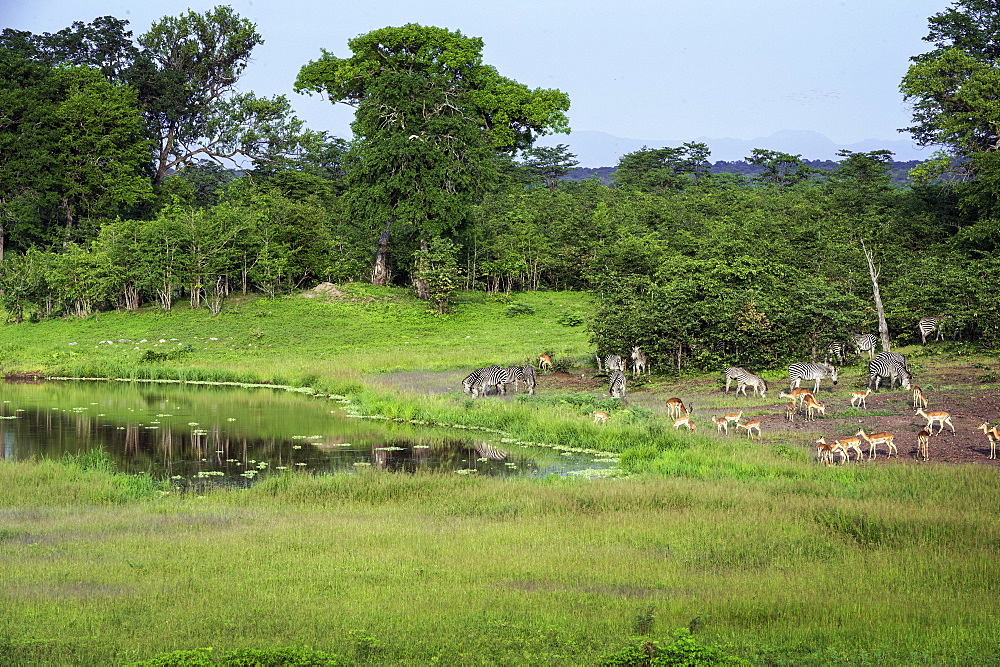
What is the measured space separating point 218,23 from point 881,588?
205ft

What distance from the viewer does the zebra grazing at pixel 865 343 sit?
109 feet

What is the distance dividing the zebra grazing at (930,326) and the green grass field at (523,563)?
54.9ft

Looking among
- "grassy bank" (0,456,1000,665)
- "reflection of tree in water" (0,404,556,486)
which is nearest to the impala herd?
"grassy bank" (0,456,1000,665)

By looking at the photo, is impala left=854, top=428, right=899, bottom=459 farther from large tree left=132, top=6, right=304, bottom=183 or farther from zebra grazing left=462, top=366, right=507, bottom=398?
large tree left=132, top=6, right=304, bottom=183

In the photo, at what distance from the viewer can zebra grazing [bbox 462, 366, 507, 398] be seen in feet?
98.4

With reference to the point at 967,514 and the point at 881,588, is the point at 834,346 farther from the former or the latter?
the point at 881,588

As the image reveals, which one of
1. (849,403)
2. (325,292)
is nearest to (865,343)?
(849,403)

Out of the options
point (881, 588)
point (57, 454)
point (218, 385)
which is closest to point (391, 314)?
point (218, 385)

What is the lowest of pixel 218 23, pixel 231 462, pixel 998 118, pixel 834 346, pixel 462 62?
pixel 231 462

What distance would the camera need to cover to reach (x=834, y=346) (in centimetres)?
3139

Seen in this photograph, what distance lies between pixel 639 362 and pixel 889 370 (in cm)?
818

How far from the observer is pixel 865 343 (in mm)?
33875

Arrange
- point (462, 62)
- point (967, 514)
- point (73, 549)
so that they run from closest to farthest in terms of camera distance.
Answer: point (73, 549), point (967, 514), point (462, 62)

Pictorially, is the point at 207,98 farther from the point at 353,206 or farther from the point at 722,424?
the point at 722,424
